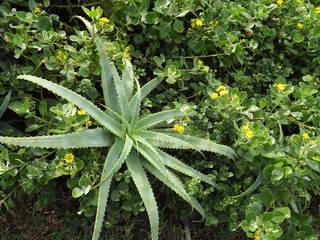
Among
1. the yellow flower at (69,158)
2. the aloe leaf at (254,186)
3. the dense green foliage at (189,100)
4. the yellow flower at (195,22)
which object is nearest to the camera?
the yellow flower at (69,158)

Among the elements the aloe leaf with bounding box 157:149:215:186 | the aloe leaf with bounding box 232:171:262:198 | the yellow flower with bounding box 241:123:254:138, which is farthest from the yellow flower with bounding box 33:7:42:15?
the aloe leaf with bounding box 232:171:262:198

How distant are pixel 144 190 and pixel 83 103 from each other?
1.57 ft

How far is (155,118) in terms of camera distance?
2225mm

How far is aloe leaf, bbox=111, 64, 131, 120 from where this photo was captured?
2.19 m

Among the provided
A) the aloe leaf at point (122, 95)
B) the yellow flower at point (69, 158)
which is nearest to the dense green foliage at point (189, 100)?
the yellow flower at point (69, 158)

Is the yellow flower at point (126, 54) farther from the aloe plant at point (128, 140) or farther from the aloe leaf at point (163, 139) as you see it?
the aloe leaf at point (163, 139)

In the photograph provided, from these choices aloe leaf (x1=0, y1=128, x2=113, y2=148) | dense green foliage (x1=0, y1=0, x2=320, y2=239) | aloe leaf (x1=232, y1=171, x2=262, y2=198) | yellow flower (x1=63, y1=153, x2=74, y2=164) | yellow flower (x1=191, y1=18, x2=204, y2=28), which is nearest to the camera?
aloe leaf (x1=0, y1=128, x2=113, y2=148)

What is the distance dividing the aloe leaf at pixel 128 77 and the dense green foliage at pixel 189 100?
2 centimetres

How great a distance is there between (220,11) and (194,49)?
0.26m

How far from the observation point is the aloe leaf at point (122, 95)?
7.18 ft

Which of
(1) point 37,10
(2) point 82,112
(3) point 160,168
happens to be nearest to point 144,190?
(3) point 160,168

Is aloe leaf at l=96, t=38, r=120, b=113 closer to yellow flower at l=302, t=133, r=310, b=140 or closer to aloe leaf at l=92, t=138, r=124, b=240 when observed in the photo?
aloe leaf at l=92, t=138, r=124, b=240

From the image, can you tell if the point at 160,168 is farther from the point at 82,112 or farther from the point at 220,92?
Answer: the point at 220,92

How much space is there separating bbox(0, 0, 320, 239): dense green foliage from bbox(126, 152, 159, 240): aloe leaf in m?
→ 0.07
